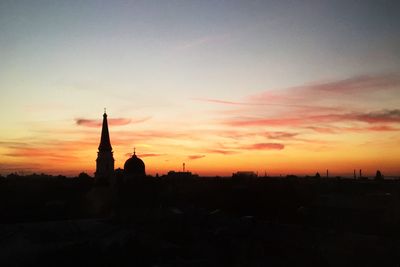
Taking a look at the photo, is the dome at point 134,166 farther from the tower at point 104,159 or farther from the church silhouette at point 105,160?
the tower at point 104,159

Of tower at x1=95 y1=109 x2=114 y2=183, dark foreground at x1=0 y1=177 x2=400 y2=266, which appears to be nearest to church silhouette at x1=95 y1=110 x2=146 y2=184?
tower at x1=95 y1=109 x2=114 y2=183

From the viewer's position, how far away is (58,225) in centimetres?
3547

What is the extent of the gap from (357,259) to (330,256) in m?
1.73

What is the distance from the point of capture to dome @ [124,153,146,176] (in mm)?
56875

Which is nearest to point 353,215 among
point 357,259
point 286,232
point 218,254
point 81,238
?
point 286,232

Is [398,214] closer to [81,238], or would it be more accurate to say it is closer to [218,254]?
[218,254]

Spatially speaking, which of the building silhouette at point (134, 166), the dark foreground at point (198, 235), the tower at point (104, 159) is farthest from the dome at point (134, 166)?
the tower at point (104, 159)

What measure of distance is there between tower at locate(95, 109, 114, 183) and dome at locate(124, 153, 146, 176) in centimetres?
624

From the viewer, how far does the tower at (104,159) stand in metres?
62.7

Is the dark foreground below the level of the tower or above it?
below

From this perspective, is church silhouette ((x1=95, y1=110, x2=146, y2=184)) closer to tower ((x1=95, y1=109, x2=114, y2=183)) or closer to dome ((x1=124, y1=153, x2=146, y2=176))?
tower ((x1=95, y1=109, x2=114, y2=183))

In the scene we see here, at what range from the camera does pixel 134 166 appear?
57219mm

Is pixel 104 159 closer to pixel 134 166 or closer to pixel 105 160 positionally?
pixel 105 160

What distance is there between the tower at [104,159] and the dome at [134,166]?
6.24 meters
